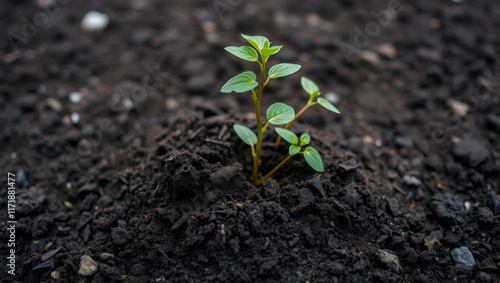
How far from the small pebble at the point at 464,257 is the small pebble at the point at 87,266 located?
5.87 ft

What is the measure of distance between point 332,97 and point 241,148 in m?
1.08

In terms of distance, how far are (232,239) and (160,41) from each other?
2.18 metres

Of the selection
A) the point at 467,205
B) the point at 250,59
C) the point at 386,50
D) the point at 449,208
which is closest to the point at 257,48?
the point at 250,59

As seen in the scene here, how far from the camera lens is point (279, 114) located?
158 centimetres

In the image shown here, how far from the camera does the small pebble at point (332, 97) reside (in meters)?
2.68

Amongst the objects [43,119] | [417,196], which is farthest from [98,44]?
[417,196]

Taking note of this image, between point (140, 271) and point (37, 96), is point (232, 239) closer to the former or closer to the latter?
point (140, 271)

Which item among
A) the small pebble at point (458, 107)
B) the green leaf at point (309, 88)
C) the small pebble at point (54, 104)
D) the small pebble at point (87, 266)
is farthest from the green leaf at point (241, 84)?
the small pebble at point (458, 107)

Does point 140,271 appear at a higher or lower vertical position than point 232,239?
lower

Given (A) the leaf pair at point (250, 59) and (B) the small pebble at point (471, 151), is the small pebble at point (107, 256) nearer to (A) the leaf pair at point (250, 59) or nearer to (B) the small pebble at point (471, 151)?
(A) the leaf pair at point (250, 59)

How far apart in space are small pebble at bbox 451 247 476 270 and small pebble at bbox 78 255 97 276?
179cm

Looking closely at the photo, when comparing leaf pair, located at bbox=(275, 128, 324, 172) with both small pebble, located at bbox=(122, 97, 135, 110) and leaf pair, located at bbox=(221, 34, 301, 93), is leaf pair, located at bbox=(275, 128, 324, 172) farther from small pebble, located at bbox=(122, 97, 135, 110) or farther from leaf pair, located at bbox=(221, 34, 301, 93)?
small pebble, located at bbox=(122, 97, 135, 110)

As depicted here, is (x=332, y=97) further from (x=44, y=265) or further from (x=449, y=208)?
(x=44, y=265)

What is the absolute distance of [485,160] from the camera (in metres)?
2.17
